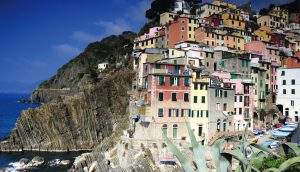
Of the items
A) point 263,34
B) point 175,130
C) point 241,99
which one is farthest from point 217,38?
point 175,130

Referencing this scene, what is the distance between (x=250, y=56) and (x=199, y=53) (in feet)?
33.3

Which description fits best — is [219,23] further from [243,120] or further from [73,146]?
[73,146]

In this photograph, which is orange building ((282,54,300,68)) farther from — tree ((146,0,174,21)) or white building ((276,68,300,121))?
tree ((146,0,174,21))

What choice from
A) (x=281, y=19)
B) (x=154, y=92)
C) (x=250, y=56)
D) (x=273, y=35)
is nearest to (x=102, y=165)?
(x=154, y=92)

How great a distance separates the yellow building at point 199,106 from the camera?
145ft

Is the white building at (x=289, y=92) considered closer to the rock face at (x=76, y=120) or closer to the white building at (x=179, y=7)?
the rock face at (x=76, y=120)

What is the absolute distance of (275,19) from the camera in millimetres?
86250

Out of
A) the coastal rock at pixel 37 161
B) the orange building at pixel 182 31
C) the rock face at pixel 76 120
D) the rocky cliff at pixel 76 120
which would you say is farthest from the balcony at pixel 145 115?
the orange building at pixel 182 31

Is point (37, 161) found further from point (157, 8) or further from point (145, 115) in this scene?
point (157, 8)

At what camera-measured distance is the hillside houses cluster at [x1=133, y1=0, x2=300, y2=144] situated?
141 feet

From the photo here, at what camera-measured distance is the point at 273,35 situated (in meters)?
72.5

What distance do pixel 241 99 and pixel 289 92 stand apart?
38.9ft

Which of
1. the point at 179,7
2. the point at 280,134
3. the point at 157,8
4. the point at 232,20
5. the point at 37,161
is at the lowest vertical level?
the point at 37,161

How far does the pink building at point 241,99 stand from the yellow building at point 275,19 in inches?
1536
